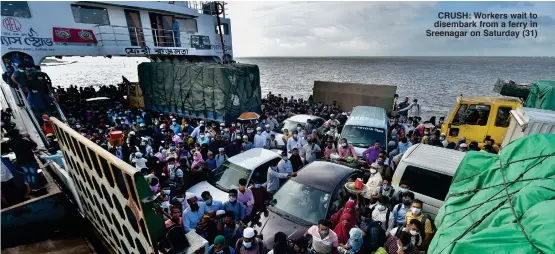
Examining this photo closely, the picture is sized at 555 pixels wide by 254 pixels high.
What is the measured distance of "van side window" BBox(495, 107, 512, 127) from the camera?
7.80 metres

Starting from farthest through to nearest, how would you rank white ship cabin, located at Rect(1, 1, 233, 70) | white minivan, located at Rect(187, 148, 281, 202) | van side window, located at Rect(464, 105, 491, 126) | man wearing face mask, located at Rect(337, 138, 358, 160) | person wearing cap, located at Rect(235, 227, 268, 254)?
1. white ship cabin, located at Rect(1, 1, 233, 70)
2. van side window, located at Rect(464, 105, 491, 126)
3. man wearing face mask, located at Rect(337, 138, 358, 160)
4. white minivan, located at Rect(187, 148, 281, 202)
5. person wearing cap, located at Rect(235, 227, 268, 254)

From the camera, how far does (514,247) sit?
193 cm

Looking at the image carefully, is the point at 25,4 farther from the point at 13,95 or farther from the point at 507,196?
the point at 507,196

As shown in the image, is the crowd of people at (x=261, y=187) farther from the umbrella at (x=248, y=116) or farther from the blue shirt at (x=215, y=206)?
the umbrella at (x=248, y=116)

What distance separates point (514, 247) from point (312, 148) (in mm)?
6397

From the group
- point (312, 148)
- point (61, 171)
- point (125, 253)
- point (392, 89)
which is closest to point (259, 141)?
point (312, 148)

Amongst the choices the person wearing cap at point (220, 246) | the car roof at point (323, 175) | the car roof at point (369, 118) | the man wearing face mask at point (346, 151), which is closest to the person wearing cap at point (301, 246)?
the person wearing cap at point (220, 246)

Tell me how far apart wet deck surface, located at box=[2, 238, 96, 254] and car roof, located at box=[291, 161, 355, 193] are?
3847 millimetres

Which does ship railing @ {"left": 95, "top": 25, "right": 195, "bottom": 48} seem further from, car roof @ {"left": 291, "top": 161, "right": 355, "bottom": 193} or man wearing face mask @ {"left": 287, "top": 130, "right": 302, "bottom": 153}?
car roof @ {"left": 291, "top": 161, "right": 355, "bottom": 193}

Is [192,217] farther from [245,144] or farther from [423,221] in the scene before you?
[245,144]

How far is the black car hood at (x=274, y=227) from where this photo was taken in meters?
4.48

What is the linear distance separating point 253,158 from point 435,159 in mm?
4115

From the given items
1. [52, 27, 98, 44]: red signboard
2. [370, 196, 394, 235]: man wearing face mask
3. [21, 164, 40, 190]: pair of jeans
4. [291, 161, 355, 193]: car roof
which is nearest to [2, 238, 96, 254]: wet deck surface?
[21, 164, 40, 190]: pair of jeans

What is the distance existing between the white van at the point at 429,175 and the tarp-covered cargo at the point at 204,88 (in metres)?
8.59
